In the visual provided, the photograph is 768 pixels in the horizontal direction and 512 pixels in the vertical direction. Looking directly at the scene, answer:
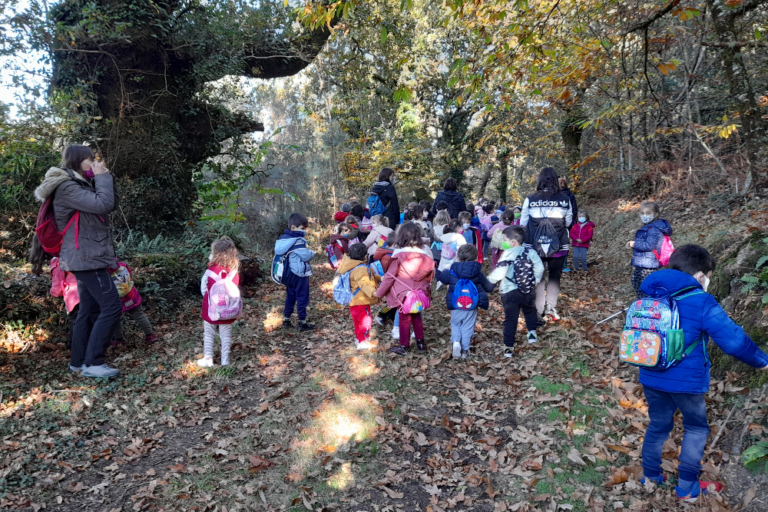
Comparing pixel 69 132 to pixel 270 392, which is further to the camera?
pixel 69 132

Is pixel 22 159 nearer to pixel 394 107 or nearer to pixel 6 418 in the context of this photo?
pixel 6 418

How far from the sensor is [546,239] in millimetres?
6727

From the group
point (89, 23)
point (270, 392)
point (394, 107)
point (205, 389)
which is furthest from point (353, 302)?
point (394, 107)

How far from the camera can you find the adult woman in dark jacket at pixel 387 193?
32.2 ft

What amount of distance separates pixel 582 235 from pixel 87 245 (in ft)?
35.0

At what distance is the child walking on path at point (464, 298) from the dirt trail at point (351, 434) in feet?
0.97

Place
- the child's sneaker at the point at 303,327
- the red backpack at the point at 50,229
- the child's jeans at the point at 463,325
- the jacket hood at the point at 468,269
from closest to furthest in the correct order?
1. the red backpack at the point at 50,229
2. the jacket hood at the point at 468,269
3. the child's jeans at the point at 463,325
4. the child's sneaker at the point at 303,327

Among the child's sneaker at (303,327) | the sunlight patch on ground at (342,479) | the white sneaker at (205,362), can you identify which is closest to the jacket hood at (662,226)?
the sunlight patch on ground at (342,479)

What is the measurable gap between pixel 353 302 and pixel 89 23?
7.25 meters

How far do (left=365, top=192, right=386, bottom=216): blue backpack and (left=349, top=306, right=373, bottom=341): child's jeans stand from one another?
369 centimetres

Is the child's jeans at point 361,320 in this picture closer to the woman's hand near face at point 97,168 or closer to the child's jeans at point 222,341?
the child's jeans at point 222,341

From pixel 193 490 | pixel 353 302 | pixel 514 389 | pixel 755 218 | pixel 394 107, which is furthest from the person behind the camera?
pixel 394 107

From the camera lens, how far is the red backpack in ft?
16.7

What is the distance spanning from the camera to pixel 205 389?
556cm
